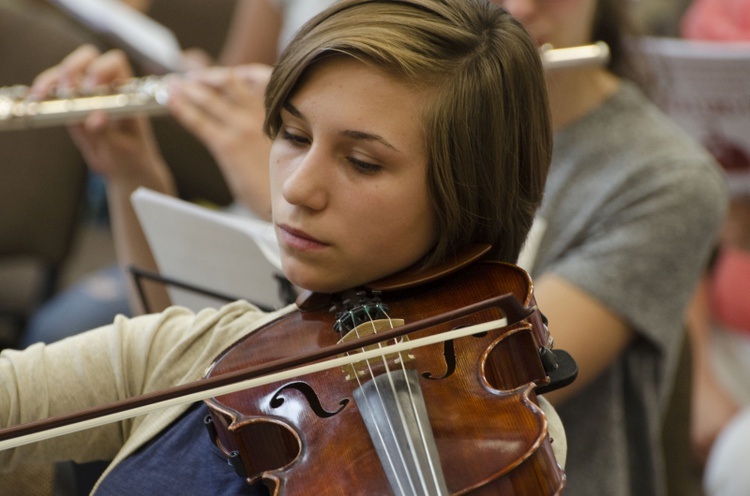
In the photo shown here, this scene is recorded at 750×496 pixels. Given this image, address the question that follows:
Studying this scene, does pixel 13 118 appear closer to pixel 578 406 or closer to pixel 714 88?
pixel 578 406

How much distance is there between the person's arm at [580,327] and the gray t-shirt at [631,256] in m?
0.01

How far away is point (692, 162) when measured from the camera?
1003mm

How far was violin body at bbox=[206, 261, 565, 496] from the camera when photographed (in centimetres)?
44

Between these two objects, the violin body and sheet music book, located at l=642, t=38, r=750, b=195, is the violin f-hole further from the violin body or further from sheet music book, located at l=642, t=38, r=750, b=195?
sheet music book, located at l=642, t=38, r=750, b=195

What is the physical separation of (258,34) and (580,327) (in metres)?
0.88

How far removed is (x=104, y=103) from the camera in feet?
3.46

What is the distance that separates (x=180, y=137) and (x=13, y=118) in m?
0.64

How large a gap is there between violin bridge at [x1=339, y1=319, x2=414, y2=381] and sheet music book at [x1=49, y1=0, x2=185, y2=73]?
2.66 feet

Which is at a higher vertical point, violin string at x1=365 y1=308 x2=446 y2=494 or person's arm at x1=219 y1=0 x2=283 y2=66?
person's arm at x1=219 y1=0 x2=283 y2=66

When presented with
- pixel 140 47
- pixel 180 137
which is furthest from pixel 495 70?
pixel 180 137

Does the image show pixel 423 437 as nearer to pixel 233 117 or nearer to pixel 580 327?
pixel 580 327

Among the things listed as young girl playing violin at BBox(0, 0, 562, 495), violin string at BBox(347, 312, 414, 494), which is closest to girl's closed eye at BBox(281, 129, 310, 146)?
young girl playing violin at BBox(0, 0, 562, 495)

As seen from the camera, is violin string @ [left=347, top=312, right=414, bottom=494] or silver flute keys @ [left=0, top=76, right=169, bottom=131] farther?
silver flute keys @ [left=0, top=76, right=169, bottom=131]

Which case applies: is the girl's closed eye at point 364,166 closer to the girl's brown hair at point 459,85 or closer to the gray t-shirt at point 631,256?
the girl's brown hair at point 459,85
